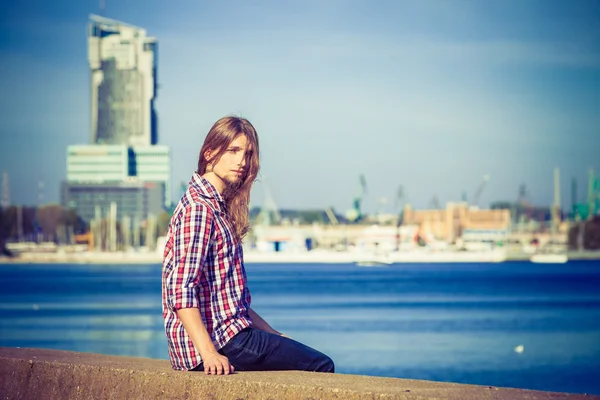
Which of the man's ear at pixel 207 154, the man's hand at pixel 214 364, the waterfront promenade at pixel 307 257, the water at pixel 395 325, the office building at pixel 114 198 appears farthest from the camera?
the office building at pixel 114 198

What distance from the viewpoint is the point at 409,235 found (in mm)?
133375

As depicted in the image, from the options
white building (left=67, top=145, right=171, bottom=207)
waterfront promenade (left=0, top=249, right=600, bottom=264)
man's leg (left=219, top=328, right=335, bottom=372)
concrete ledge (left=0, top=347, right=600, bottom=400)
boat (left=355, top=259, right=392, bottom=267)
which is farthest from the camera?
white building (left=67, top=145, right=171, bottom=207)

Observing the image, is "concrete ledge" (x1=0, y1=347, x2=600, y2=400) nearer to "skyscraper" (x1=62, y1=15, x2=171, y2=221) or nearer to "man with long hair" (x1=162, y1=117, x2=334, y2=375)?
"man with long hair" (x1=162, y1=117, x2=334, y2=375)

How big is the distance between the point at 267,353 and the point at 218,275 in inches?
12.1

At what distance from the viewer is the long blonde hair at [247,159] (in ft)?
10.3

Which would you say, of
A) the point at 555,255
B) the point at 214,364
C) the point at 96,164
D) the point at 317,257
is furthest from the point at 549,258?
the point at 214,364

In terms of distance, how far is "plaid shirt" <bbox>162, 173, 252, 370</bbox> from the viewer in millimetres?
2934

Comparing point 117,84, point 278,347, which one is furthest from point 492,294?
point 117,84

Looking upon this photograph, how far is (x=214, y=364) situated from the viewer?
2.91 m

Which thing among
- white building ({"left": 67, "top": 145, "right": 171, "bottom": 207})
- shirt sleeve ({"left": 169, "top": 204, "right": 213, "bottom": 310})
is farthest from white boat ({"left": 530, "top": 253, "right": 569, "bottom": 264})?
shirt sleeve ({"left": 169, "top": 204, "right": 213, "bottom": 310})

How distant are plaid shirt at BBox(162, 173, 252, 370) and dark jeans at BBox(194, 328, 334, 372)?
3cm

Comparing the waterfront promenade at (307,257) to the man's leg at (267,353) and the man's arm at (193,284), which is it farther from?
the man's arm at (193,284)

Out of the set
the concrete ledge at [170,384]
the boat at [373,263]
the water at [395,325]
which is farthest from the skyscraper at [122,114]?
the concrete ledge at [170,384]

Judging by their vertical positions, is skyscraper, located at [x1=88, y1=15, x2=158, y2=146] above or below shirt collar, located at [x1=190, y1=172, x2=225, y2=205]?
above
